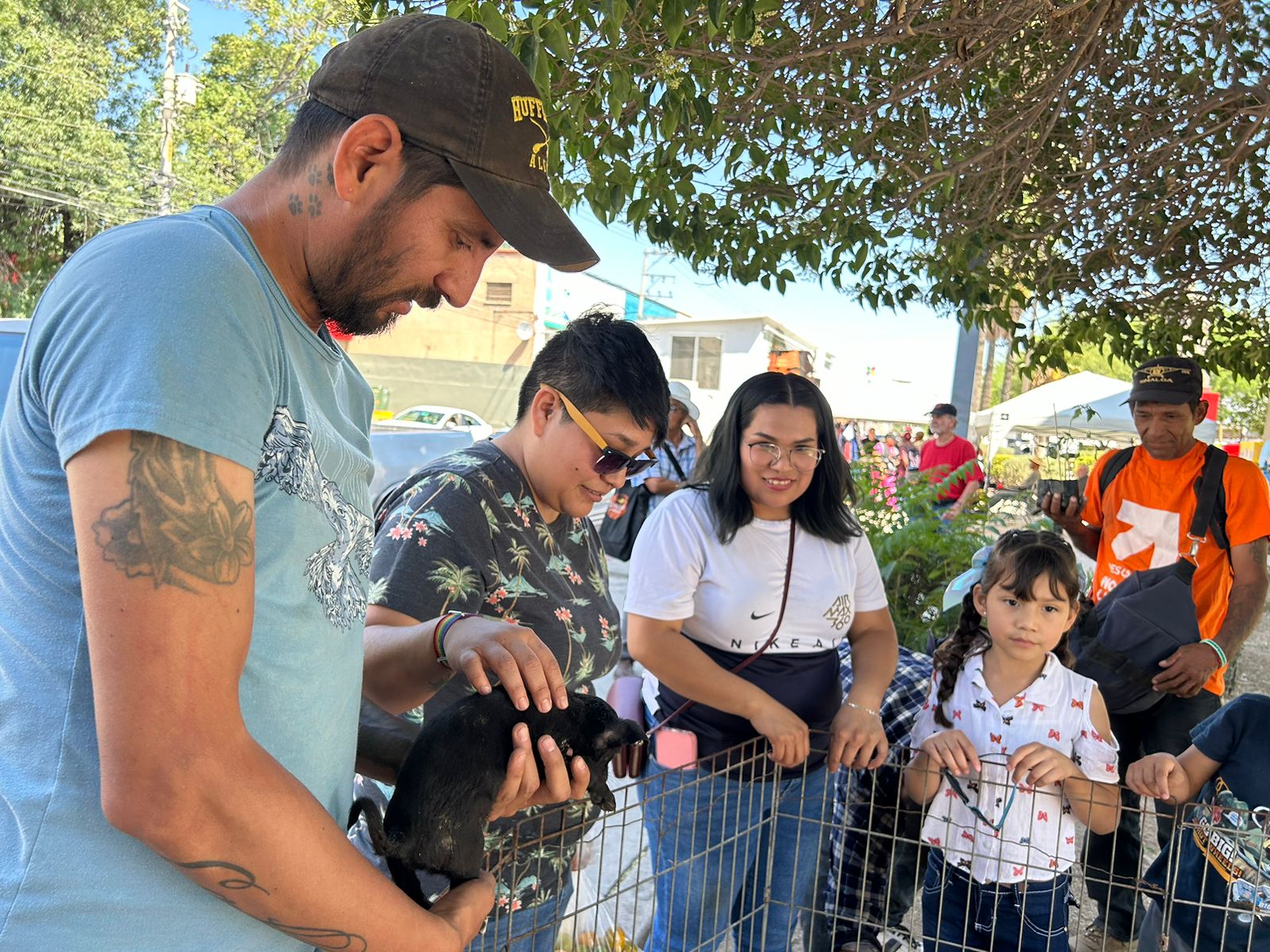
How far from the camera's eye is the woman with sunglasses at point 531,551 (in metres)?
1.67

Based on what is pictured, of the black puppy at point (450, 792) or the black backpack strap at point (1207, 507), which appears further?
the black backpack strap at point (1207, 507)

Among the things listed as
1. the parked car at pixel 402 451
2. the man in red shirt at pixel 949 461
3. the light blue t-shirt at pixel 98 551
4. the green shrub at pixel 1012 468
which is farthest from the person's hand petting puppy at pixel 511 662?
the green shrub at pixel 1012 468

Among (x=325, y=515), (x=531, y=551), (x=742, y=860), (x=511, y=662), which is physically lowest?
(x=742, y=860)

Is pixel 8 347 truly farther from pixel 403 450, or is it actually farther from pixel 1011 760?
pixel 403 450

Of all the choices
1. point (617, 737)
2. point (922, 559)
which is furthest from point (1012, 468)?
point (617, 737)

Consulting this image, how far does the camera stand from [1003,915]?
2.70 meters

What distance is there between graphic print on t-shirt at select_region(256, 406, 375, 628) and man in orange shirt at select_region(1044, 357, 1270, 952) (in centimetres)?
323

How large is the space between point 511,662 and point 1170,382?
370 centimetres

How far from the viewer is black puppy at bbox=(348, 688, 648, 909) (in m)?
1.31

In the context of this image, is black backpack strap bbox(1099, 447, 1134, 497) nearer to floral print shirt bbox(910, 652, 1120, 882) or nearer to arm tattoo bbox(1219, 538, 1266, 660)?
arm tattoo bbox(1219, 538, 1266, 660)

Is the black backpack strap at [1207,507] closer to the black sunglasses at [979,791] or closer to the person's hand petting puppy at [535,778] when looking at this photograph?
the black sunglasses at [979,791]

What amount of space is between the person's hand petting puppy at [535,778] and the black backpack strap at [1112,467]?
3.66 metres

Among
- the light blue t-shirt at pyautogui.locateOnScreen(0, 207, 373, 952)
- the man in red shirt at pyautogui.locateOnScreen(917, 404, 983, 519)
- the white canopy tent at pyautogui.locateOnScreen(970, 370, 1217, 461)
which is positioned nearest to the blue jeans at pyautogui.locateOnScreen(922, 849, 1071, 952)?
the light blue t-shirt at pyautogui.locateOnScreen(0, 207, 373, 952)

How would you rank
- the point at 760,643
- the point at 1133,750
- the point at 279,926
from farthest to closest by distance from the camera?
1. the point at 1133,750
2. the point at 760,643
3. the point at 279,926
